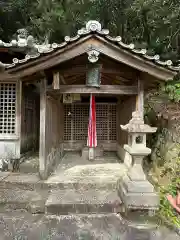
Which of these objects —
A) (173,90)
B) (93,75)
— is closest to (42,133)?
(93,75)

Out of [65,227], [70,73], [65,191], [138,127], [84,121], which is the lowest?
[65,227]

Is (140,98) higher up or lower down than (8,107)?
higher up

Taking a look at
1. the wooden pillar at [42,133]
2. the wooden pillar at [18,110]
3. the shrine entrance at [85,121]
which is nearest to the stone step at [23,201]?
the wooden pillar at [42,133]

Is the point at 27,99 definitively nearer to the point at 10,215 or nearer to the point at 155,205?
the point at 10,215

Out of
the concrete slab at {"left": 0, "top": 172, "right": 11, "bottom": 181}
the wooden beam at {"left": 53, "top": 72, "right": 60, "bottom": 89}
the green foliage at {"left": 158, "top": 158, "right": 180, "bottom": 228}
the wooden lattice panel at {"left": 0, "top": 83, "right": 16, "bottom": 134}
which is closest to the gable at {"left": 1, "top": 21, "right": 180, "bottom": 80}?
the wooden beam at {"left": 53, "top": 72, "right": 60, "bottom": 89}

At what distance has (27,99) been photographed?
9.48 metres

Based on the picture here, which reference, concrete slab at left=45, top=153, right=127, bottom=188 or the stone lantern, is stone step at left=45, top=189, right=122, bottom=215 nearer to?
the stone lantern

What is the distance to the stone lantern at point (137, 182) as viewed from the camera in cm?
502

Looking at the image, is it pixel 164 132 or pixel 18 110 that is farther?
pixel 164 132

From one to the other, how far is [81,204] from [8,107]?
4.86m

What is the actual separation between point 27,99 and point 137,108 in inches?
197

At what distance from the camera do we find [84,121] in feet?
38.1

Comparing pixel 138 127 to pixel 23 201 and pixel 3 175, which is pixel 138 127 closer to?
pixel 23 201

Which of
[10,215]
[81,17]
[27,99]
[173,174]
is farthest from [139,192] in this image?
[81,17]
